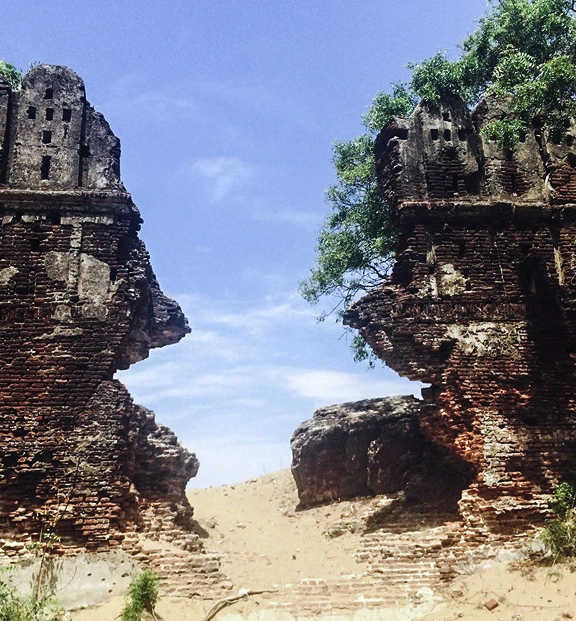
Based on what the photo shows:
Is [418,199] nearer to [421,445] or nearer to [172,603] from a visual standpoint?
[421,445]

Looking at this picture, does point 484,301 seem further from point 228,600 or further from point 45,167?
point 45,167

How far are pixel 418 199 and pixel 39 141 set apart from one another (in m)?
6.71

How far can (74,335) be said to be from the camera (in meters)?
10.4

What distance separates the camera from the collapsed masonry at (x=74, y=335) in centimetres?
955

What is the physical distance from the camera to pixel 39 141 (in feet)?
37.7

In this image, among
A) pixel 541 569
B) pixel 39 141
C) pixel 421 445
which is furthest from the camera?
pixel 421 445

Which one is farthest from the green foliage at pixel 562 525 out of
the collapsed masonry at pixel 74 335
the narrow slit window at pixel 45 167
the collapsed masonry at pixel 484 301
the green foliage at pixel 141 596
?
the narrow slit window at pixel 45 167

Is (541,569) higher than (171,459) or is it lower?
lower

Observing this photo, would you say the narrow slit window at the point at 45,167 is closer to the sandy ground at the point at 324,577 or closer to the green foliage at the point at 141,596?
the green foliage at the point at 141,596

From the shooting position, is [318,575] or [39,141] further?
[39,141]

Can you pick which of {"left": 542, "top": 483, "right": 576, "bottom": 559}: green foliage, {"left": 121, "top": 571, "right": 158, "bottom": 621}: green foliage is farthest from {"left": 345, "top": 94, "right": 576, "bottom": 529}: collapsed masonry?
{"left": 121, "top": 571, "right": 158, "bottom": 621}: green foliage

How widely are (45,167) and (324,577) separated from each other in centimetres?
805

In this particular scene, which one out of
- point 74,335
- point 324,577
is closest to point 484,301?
point 324,577

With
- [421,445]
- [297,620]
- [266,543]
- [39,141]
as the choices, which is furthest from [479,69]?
[297,620]
